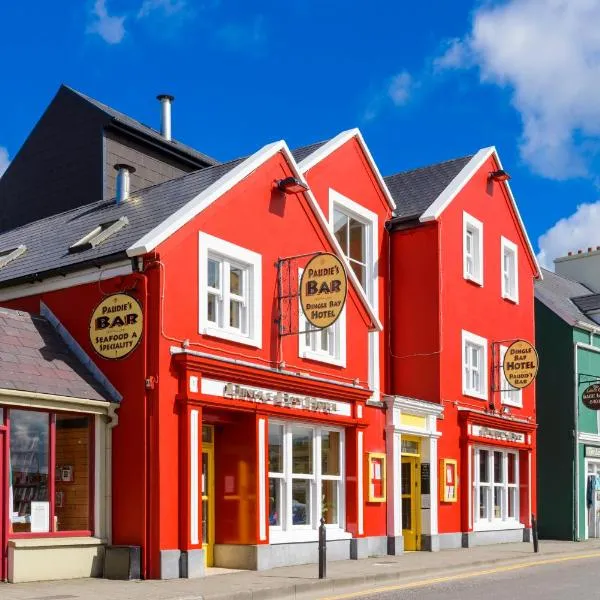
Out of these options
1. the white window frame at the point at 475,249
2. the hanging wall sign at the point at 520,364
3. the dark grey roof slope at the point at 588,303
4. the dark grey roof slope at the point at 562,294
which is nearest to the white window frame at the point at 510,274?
the white window frame at the point at 475,249

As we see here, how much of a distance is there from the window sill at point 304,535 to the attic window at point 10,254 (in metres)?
7.09

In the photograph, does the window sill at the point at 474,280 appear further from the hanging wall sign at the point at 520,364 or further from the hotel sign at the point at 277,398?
the hotel sign at the point at 277,398

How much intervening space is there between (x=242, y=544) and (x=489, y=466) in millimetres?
11282

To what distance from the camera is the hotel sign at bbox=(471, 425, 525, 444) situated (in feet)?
85.6

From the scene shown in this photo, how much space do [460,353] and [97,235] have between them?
36.2ft

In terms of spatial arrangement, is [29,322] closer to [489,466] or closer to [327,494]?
[327,494]

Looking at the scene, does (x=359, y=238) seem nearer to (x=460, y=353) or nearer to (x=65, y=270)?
(x=460, y=353)

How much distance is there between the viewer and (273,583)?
15227 mm

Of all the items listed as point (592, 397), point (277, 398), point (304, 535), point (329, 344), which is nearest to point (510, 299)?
point (592, 397)

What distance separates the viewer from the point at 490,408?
2728 cm

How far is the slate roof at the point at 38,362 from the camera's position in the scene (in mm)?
15234

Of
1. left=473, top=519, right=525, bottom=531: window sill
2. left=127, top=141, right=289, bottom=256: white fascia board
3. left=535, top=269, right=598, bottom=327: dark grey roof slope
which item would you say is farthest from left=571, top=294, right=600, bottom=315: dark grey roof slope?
left=127, top=141, right=289, bottom=256: white fascia board

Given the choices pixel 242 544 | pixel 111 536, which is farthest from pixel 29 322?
pixel 242 544

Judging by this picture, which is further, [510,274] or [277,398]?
[510,274]
